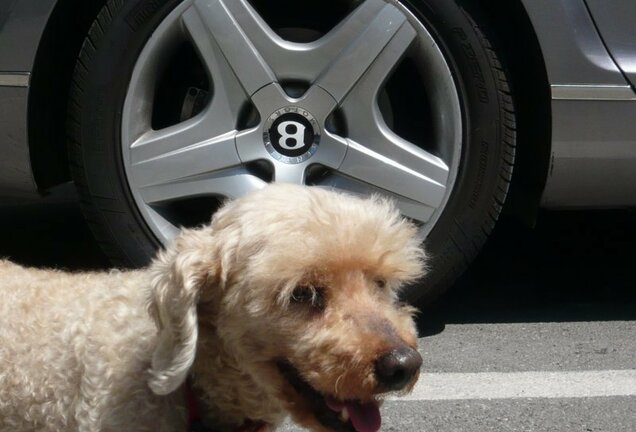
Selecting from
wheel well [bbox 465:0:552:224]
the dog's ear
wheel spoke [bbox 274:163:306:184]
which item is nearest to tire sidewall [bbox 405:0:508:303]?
wheel well [bbox 465:0:552:224]

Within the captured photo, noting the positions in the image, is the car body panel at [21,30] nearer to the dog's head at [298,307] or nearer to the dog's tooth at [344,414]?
the dog's head at [298,307]

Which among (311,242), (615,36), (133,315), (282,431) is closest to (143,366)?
(133,315)

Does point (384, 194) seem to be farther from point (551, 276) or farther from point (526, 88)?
point (551, 276)

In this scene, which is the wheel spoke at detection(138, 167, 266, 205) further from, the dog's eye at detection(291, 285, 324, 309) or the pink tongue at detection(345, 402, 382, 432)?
the pink tongue at detection(345, 402, 382, 432)

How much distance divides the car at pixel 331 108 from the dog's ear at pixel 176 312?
153 centimetres

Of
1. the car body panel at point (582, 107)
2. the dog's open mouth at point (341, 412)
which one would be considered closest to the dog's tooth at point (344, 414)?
the dog's open mouth at point (341, 412)

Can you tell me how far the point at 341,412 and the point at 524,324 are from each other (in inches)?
80.8

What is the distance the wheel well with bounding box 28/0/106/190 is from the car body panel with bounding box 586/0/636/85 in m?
1.93

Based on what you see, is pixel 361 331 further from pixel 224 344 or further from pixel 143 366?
pixel 143 366

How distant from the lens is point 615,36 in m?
3.88

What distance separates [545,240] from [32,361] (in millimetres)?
3435

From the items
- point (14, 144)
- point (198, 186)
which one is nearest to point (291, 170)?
point (198, 186)

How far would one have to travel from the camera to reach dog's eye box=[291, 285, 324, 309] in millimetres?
2459

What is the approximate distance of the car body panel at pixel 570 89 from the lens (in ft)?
12.5
